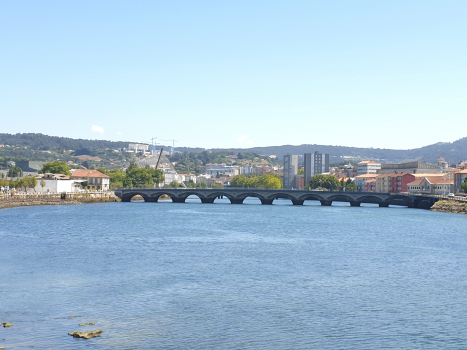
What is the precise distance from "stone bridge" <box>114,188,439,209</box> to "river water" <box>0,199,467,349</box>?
69266 millimetres

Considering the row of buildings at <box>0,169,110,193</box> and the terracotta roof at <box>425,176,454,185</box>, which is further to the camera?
the terracotta roof at <box>425,176,454,185</box>

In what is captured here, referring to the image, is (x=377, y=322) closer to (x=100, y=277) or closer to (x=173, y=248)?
(x=100, y=277)

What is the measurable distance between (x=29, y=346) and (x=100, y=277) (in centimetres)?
1365

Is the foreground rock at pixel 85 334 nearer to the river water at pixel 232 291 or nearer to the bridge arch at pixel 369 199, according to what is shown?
the river water at pixel 232 291

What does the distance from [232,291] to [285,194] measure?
10267cm

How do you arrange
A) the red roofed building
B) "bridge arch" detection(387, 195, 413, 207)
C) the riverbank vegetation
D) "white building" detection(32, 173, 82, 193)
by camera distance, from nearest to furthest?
"white building" detection(32, 173, 82, 193) < "bridge arch" detection(387, 195, 413, 207) < the red roofed building < the riverbank vegetation

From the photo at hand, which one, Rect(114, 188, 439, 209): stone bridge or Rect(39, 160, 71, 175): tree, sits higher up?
Rect(39, 160, 71, 175): tree

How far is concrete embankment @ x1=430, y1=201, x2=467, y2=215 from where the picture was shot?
106 metres

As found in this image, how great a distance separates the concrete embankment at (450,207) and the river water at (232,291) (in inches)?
1920

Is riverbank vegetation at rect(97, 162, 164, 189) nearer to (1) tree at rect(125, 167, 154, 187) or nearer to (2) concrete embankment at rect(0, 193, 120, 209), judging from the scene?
(1) tree at rect(125, 167, 154, 187)

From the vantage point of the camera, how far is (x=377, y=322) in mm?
27312

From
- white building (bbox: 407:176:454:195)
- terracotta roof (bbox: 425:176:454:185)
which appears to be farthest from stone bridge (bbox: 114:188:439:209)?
terracotta roof (bbox: 425:176:454:185)

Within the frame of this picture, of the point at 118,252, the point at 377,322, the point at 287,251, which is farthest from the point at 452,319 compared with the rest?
the point at 118,252

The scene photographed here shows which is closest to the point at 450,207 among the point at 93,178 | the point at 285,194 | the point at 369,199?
the point at 369,199
